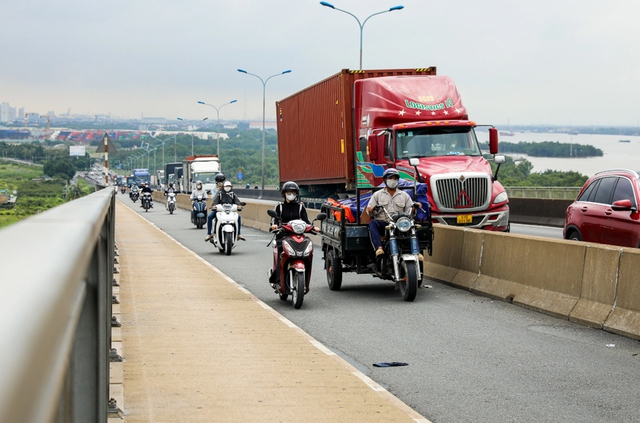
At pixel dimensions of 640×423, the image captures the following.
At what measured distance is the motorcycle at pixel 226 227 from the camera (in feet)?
70.6

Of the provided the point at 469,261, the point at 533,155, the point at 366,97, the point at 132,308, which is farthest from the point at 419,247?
the point at 533,155

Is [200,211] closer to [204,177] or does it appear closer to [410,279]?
[410,279]

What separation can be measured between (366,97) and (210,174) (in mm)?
42077

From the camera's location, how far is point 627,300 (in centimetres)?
973

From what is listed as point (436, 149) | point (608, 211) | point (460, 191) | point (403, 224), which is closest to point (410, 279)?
point (403, 224)

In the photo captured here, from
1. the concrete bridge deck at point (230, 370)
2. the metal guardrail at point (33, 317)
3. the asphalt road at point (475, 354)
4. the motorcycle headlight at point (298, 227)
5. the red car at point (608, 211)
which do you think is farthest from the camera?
the red car at point (608, 211)

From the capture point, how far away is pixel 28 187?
5.12 m

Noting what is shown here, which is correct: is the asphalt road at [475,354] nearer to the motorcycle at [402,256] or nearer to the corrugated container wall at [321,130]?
the motorcycle at [402,256]

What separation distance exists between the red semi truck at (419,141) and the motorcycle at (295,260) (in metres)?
5.54

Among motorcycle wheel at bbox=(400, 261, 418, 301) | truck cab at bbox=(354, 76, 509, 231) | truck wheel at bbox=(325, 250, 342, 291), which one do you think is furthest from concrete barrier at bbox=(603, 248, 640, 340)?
truck cab at bbox=(354, 76, 509, 231)

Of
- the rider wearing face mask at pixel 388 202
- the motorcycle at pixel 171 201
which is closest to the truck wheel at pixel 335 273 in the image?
the rider wearing face mask at pixel 388 202

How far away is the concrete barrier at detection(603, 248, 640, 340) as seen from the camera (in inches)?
375

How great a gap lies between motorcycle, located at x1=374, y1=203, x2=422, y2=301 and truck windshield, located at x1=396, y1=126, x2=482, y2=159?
24.4 ft

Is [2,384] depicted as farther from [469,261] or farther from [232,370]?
[469,261]
